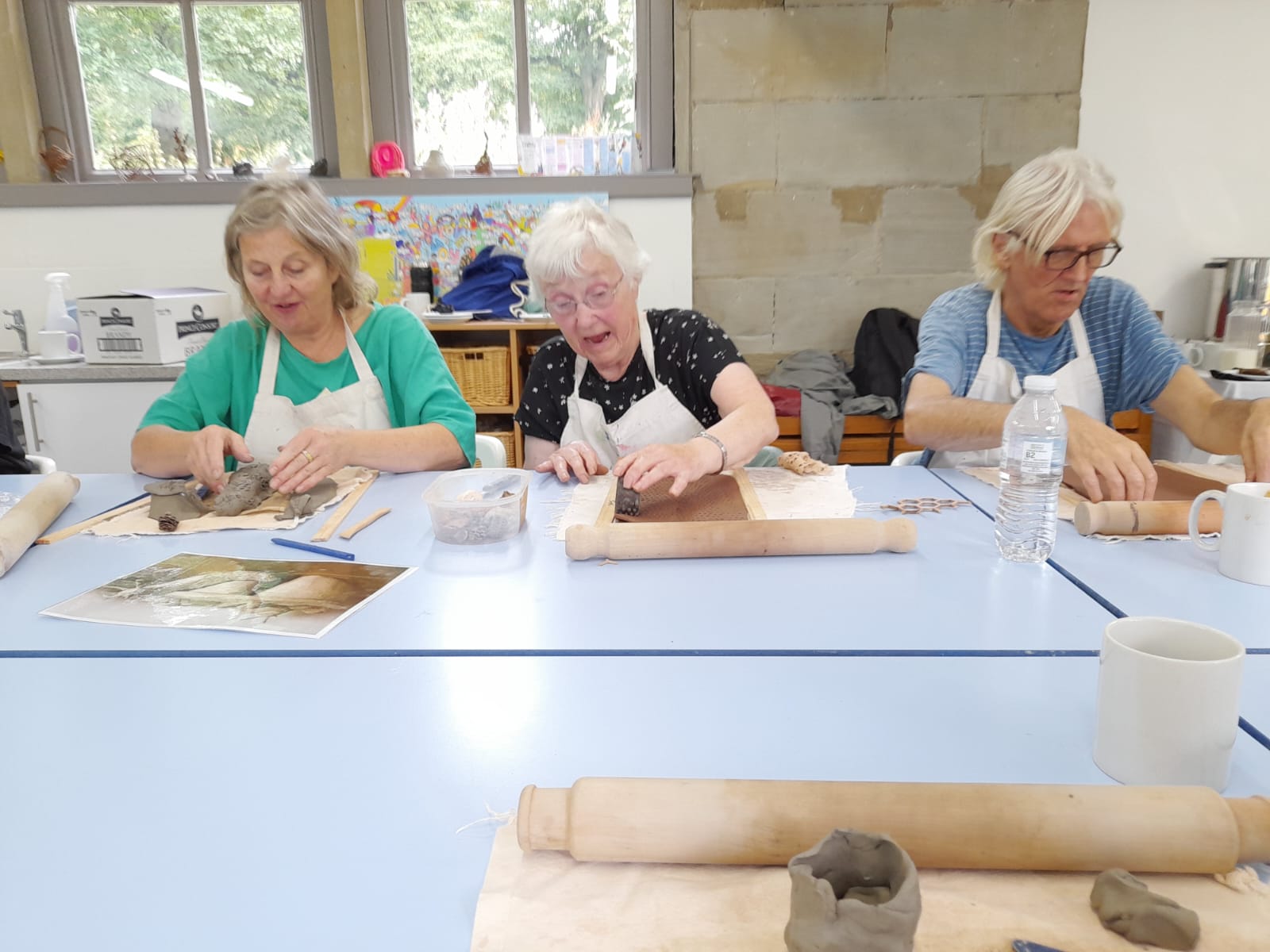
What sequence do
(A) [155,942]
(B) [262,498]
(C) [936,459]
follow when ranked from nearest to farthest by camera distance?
(A) [155,942] < (B) [262,498] < (C) [936,459]

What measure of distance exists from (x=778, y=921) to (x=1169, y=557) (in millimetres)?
934

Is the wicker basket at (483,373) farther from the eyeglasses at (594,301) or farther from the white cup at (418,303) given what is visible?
the eyeglasses at (594,301)

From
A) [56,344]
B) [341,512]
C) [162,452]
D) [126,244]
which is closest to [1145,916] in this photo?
[341,512]

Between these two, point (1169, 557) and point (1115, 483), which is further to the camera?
point (1115, 483)

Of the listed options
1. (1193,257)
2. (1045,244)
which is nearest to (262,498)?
(1045,244)

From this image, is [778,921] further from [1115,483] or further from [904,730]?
[1115,483]

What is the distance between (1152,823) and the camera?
1.85 feet

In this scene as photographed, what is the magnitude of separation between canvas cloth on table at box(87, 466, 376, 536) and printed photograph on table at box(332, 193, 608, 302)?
2.44 metres

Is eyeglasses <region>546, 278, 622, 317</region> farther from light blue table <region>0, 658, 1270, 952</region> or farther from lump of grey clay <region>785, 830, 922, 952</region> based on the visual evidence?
lump of grey clay <region>785, 830, 922, 952</region>

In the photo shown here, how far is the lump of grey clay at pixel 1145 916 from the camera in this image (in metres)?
0.51

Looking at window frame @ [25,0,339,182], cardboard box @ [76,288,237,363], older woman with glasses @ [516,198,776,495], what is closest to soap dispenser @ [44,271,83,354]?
cardboard box @ [76,288,237,363]

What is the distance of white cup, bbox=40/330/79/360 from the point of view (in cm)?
319

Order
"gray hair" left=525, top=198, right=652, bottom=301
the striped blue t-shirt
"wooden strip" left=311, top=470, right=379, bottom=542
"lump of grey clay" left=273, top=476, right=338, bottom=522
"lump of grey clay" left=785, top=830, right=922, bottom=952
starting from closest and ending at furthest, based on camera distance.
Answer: "lump of grey clay" left=785, top=830, right=922, bottom=952 < "wooden strip" left=311, top=470, right=379, bottom=542 < "lump of grey clay" left=273, top=476, right=338, bottom=522 < "gray hair" left=525, top=198, right=652, bottom=301 < the striped blue t-shirt

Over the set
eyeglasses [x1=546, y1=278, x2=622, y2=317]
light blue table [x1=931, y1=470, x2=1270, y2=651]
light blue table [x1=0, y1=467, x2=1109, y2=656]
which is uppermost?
eyeglasses [x1=546, y1=278, x2=622, y2=317]
